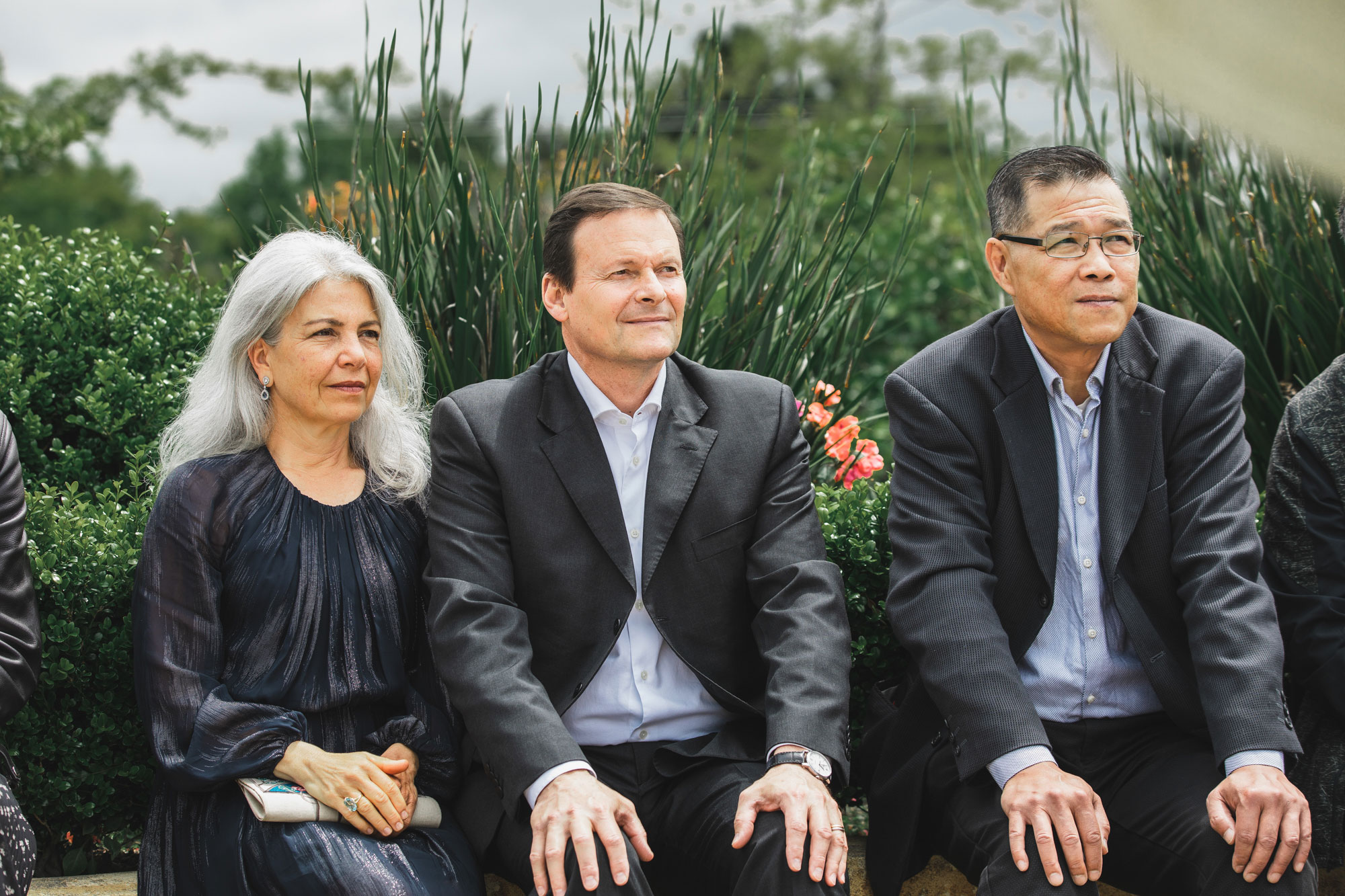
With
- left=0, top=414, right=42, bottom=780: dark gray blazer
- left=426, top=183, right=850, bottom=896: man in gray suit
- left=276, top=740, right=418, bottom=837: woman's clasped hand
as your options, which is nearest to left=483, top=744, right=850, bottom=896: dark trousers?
left=426, top=183, right=850, bottom=896: man in gray suit

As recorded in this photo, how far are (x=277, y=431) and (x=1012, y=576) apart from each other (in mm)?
1708

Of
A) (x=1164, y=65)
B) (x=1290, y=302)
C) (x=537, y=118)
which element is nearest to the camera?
(x=1164, y=65)

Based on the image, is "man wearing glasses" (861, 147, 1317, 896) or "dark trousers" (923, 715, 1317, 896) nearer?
"dark trousers" (923, 715, 1317, 896)

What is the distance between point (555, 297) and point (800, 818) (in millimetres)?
1366

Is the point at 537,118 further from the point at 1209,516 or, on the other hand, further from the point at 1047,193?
the point at 1209,516

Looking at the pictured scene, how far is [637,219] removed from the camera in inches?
113

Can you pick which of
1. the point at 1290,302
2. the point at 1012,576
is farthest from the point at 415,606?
the point at 1290,302

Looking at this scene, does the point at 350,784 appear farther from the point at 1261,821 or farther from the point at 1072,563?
the point at 1261,821

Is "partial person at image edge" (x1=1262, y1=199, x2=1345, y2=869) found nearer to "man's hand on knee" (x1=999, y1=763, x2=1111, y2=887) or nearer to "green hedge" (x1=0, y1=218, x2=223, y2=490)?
"man's hand on knee" (x1=999, y1=763, x2=1111, y2=887)

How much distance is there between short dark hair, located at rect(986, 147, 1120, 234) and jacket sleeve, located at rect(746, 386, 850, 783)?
66cm

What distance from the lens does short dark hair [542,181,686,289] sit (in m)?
2.88

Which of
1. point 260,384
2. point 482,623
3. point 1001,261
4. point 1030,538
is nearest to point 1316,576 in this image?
point 1030,538

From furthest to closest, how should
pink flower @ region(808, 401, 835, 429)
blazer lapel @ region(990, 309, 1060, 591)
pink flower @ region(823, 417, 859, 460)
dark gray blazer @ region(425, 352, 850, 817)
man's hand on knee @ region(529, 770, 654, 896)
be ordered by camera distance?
1. pink flower @ region(823, 417, 859, 460)
2. pink flower @ region(808, 401, 835, 429)
3. blazer lapel @ region(990, 309, 1060, 591)
4. dark gray blazer @ region(425, 352, 850, 817)
5. man's hand on knee @ region(529, 770, 654, 896)

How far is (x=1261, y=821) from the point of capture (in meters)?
2.28
